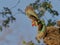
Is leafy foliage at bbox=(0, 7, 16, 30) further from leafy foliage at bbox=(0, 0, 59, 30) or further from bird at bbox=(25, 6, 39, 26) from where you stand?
bird at bbox=(25, 6, 39, 26)

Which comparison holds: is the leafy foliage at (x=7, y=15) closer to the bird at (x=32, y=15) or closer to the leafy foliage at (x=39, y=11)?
the leafy foliage at (x=39, y=11)

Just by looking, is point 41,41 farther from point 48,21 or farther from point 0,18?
point 0,18

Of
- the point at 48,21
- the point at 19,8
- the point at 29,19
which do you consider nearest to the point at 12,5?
the point at 19,8

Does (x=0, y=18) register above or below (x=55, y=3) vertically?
below

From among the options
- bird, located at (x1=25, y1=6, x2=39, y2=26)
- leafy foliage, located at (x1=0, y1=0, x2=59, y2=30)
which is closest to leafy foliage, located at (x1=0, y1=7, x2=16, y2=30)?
leafy foliage, located at (x1=0, y1=0, x2=59, y2=30)

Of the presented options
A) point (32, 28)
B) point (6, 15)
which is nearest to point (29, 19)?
point (32, 28)

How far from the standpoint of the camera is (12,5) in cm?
139

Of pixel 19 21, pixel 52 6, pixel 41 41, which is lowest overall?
pixel 41 41

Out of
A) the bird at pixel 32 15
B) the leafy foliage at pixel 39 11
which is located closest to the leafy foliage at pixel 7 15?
the leafy foliage at pixel 39 11

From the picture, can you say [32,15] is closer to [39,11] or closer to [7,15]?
[39,11]

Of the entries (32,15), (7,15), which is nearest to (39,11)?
(32,15)

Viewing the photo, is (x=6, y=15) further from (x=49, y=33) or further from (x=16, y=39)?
(x=49, y=33)

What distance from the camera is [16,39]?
4.38 ft

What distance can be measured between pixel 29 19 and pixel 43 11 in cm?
12
